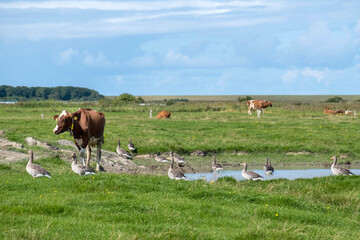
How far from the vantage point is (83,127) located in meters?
22.0

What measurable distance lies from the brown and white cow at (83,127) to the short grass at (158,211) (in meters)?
4.70

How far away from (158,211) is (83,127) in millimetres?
10657

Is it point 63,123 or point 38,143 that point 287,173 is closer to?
point 63,123

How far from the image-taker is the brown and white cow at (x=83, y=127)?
843 inches

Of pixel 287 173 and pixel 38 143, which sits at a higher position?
pixel 38 143

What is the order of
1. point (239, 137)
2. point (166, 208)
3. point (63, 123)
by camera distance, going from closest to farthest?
point (166, 208) < point (63, 123) < point (239, 137)

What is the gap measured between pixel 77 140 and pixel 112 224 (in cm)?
1186

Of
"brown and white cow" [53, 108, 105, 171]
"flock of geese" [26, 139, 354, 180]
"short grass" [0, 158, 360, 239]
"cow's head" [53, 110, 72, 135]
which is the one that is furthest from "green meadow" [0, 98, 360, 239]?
"cow's head" [53, 110, 72, 135]

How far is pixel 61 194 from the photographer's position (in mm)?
13695

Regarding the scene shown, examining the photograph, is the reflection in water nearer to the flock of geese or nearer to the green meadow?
the flock of geese

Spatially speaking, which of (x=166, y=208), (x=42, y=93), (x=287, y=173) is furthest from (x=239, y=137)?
(x=42, y=93)

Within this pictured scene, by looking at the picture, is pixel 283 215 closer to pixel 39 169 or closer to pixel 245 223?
pixel 245 223

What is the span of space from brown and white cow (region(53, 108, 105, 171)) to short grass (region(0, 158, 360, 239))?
15.4ft

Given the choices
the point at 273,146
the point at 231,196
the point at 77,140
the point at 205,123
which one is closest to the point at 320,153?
the point at 273,146
